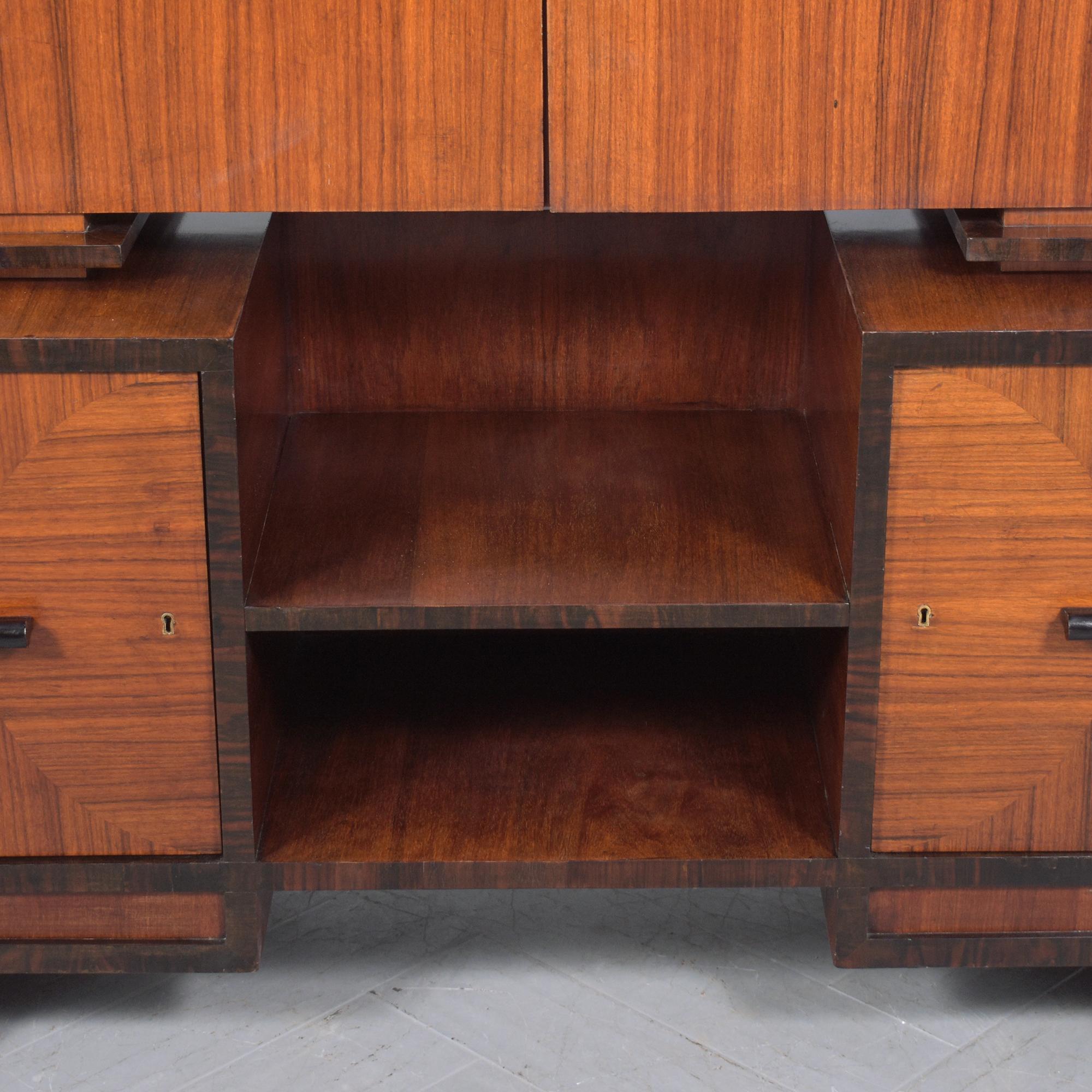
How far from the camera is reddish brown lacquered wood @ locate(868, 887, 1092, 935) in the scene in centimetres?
124

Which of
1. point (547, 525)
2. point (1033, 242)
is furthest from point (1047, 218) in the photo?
point (547, 525)

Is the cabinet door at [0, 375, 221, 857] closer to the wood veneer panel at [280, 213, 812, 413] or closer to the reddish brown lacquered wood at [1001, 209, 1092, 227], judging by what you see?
the wood veneer panel at [280, 213, 812, 413]

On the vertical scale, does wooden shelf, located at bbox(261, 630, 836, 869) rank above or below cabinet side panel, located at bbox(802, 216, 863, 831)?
below

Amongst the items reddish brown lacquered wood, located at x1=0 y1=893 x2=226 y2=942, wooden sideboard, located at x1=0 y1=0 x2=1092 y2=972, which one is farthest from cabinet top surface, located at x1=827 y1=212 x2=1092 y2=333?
reddish brown lacquered wood, located at x1=0 y1=893 x2=226 y2=942

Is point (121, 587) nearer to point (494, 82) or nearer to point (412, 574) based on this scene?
point (412, 574)

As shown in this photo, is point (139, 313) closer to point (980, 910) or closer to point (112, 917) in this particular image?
point (112, 917)

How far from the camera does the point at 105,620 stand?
116cm

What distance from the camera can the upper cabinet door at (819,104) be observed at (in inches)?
42.4

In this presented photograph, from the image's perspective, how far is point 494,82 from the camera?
3.58 ft

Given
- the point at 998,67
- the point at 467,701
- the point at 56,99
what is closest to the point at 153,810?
the point at 467,701

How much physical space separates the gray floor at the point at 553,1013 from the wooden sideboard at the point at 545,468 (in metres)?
0.08

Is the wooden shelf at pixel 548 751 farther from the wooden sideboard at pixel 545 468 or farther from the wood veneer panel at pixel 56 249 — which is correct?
the wood veneer panel at pixel 56 249

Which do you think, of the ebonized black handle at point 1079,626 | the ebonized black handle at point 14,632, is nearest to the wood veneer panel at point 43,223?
the ebonized black handle at point 14,632

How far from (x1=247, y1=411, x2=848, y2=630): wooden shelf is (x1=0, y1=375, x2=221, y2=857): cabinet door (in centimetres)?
7
